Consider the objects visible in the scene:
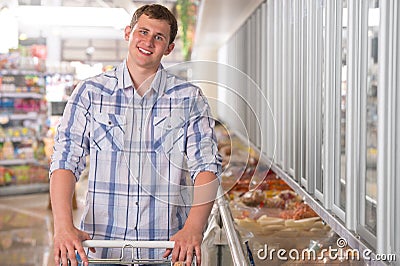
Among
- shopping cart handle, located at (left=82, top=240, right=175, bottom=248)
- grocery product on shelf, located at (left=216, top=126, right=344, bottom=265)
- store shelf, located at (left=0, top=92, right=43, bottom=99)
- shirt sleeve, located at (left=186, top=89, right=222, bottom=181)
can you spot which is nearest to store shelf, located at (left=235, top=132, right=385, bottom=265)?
grocery product on shelf, located at (left=216, top=126, right=344, bottom=265)

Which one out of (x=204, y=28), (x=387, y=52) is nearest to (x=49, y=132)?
(x=204, y=28)

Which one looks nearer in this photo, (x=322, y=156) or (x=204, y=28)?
(x=322, y=156)

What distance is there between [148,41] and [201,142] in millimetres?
407

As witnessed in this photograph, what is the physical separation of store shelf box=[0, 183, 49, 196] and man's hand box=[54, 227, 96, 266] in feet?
28.2

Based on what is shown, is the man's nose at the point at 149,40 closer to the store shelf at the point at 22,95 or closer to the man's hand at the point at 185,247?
the man's hand at the point at 185,247

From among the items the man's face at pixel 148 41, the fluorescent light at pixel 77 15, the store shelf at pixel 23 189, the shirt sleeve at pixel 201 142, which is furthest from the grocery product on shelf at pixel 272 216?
the fluorescent light at pixel 77 15

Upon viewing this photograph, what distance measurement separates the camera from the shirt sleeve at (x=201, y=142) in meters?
2.40

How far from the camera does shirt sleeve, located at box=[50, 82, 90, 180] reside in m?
2.37

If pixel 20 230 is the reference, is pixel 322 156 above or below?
above

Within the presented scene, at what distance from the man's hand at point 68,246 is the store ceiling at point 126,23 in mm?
3626

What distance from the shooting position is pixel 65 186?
2.32m

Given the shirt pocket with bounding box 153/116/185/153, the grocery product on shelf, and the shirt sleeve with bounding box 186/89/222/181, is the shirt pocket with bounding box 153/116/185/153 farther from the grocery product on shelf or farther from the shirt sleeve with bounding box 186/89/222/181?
the grocery product on shelf

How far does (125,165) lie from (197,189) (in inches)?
12.5

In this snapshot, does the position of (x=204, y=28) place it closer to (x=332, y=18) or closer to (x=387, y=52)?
(x=332, y=18)
